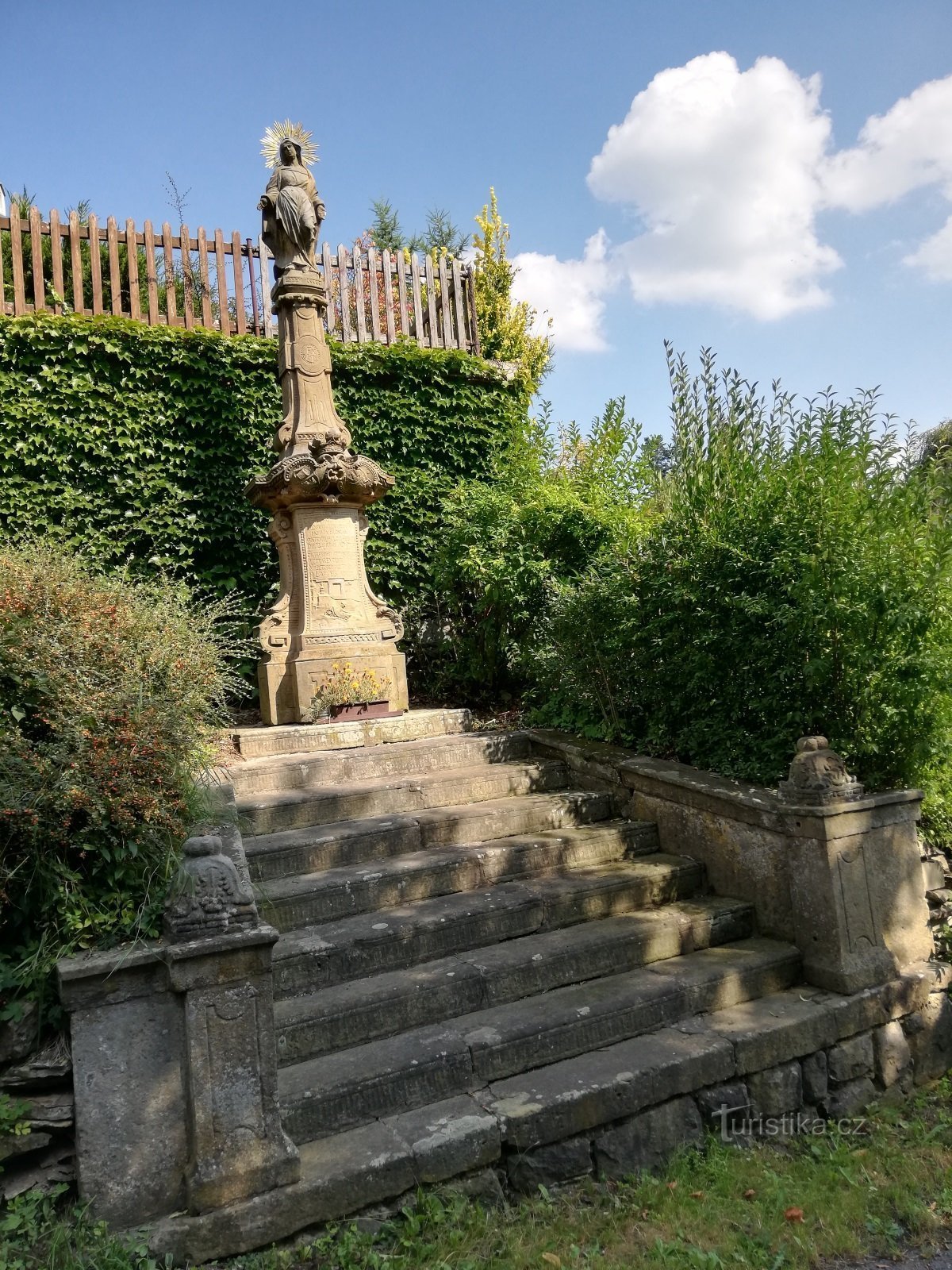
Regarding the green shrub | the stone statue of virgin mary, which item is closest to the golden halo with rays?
the stone statue of virgin mary

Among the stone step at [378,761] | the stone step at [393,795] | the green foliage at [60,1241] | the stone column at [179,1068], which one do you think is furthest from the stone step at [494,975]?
the stone step at [378,761]

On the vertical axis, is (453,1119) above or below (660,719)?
below

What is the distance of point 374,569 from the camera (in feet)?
29.2

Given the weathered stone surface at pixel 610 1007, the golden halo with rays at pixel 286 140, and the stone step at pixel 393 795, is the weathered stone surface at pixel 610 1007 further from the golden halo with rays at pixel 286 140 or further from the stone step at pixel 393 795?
the golden halo with rays at pixel 286 140

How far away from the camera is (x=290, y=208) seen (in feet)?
23.5

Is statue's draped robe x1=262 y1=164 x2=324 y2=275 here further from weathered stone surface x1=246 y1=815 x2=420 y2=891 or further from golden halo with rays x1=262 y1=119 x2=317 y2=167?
weathered stone surface x1=246 y1=815 x2=420 y2=891

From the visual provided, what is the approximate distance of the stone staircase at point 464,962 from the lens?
279cm

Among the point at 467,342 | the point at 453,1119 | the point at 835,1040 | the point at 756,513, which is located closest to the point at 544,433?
the point at 467,342

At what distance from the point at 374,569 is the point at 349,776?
404cm

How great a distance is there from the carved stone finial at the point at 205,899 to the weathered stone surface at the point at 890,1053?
292 cm

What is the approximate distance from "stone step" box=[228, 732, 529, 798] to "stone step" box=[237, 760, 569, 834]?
104 mm

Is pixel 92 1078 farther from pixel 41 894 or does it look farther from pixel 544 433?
pixel 544 433

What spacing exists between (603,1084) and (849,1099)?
1.33 metres

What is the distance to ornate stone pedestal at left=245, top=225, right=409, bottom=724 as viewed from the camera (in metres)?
6.72
